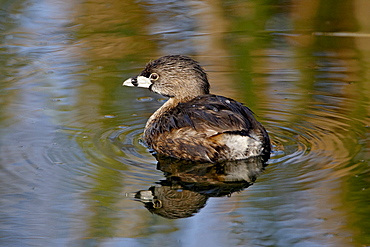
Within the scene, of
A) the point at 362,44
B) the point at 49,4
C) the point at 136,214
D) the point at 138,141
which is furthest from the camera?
the point at 49,4

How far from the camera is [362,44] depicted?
8906 mm

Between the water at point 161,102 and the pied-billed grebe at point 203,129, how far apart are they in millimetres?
156

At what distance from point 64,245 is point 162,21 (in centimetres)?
633

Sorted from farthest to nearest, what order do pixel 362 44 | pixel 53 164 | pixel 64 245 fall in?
pixel 362 44
pixel 53 164
pixel 64 245

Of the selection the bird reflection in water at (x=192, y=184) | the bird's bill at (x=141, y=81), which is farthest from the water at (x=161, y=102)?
the bird's bill at (x=141, y=81)

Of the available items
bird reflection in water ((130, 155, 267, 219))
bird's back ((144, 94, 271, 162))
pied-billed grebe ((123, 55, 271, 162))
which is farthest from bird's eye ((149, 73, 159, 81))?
bird reflection in water ((130, 155, 267, 219))

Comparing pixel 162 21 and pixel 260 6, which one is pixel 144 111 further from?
pixel 260 6

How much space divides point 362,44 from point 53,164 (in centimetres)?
504

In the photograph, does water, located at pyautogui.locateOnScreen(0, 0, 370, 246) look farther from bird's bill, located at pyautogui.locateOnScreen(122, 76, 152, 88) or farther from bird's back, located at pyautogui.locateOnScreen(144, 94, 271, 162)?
bird's bill, located at pyautogui.locateOnScreen(122, 76, 152, 88)

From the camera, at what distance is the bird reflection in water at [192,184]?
16.1 ft

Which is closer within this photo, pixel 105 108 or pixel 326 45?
pixel 105 108

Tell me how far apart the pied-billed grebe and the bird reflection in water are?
0.10 m

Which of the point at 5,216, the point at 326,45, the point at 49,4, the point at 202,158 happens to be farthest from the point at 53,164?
the point at 49,4

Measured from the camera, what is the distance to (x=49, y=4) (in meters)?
10.9
